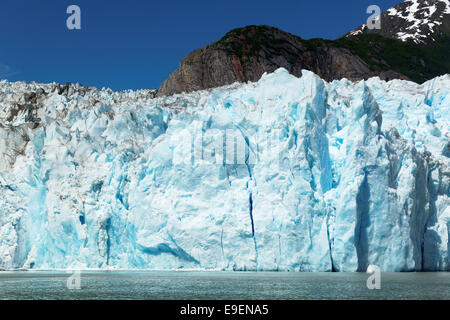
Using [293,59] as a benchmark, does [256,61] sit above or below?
below

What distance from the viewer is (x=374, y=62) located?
63281 mm

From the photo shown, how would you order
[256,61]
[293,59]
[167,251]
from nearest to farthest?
[167,251] < [256,61] < [293,59]

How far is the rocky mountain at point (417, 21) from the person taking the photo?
8794cm

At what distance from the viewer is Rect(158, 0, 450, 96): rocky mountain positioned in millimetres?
55344

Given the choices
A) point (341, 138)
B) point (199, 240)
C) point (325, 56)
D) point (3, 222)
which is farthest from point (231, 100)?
point (325, 56)

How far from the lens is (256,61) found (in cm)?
5728

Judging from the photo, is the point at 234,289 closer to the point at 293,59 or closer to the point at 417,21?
Answer: the point at 293,59

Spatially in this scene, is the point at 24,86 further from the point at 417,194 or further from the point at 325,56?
the point at 417,194

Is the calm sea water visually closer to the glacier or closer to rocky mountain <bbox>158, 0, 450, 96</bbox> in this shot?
the glacier

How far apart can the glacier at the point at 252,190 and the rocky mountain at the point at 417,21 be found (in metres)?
62.7

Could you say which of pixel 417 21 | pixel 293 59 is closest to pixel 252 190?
pixel 293 59

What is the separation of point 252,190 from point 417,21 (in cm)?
8204

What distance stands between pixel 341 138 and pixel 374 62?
40.4 m

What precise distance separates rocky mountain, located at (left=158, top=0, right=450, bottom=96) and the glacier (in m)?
25.5
